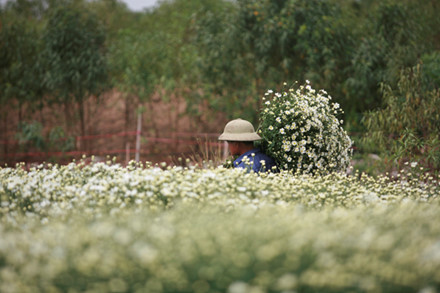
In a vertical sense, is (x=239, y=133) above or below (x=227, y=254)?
above

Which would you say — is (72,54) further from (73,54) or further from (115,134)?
(115,134)

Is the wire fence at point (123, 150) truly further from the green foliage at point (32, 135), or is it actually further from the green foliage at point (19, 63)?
the green foliage at point (19, 63)

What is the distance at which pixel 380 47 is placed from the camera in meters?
10.4

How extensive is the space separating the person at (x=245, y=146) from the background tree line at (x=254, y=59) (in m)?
2.53

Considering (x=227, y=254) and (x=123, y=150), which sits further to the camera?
(x=123, y=150)

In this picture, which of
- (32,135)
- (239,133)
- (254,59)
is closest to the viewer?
(239,133)

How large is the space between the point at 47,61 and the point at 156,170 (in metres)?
10.5

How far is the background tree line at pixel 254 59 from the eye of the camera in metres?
8.37

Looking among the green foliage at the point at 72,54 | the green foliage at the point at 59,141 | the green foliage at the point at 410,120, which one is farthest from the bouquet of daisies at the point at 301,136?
the green foliage at the point at 59,141

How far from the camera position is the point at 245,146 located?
5633 mm

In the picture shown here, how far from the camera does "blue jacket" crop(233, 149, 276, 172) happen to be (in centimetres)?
529

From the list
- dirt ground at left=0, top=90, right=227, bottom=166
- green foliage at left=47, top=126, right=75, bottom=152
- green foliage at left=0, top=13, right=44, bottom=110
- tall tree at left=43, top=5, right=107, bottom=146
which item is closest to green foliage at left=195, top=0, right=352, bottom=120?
dirt ground at left=0, top=90, right=227, bottom=166

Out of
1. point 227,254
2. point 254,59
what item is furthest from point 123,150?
point 227,254

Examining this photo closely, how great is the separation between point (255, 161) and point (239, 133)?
38 cm
